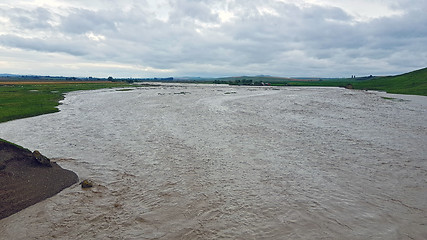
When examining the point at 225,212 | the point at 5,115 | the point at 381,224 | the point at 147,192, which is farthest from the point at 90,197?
the point at 5,115

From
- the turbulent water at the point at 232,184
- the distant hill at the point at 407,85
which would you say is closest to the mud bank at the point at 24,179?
the turbulent water at the point at 232,184

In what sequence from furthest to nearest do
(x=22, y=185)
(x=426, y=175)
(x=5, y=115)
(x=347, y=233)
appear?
1. (x=5, y=115)
2. (x=426, y=175)
3. (x=22, y=185)
4. (x=347, y=233)

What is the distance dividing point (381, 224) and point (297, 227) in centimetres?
318

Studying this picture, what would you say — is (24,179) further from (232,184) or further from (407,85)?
(407,85)

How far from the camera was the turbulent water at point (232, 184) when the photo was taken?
33.8 ft

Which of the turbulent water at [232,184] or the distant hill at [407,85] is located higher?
the distant hill at [407,85]

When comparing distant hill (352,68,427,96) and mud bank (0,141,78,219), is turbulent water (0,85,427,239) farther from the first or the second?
distant hill (352,68,427,96)

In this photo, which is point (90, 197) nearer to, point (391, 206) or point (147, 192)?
point (147, 192)

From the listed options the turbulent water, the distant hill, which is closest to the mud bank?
the turbulent water

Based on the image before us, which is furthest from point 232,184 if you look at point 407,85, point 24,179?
point 407,85

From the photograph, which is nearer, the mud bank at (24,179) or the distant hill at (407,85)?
the mud bank at (24,179)

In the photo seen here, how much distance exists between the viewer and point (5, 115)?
33.2m

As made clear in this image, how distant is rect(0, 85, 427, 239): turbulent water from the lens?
10312mm

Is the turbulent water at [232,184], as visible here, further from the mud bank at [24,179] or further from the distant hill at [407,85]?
the distant hill at [407,85]
